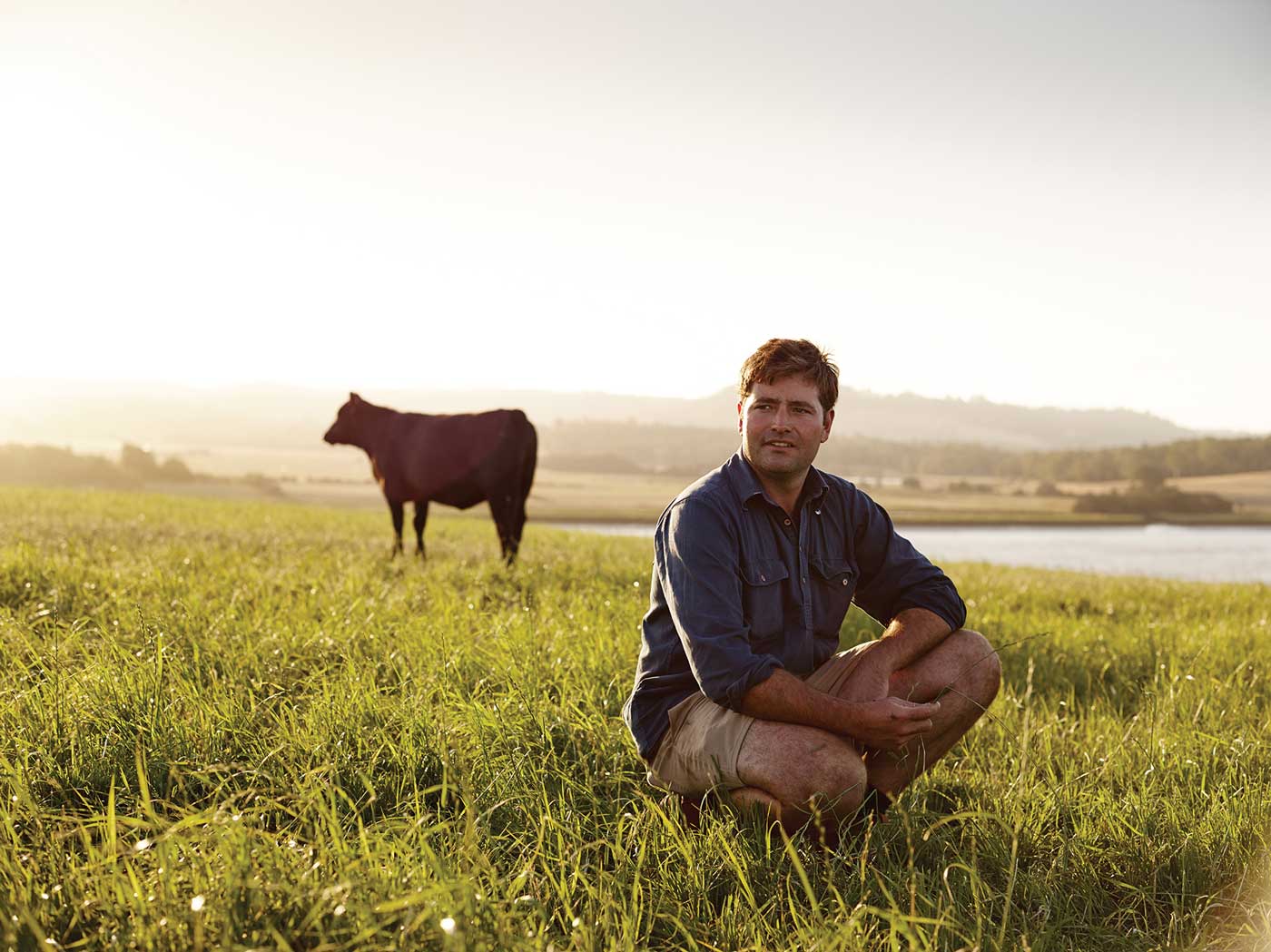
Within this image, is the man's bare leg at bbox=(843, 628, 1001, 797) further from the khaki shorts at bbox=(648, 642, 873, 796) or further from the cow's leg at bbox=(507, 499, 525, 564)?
the cow's leg at bbox=(507, 499, 525, 564)

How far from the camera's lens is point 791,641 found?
3740mm

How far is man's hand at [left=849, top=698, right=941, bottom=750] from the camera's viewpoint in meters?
3.21

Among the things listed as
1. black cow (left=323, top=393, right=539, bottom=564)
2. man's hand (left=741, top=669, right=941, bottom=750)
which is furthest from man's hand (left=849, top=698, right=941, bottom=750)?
black cow (left=323, top=393, right=539, bottom=564)

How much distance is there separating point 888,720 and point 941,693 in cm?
62

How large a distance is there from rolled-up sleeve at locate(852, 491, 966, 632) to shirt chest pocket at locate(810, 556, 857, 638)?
0.17 meters

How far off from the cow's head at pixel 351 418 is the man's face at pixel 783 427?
36.0 feet

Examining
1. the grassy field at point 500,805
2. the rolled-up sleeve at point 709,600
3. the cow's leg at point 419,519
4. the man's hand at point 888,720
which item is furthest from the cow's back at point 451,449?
the man's hand at point 888,720

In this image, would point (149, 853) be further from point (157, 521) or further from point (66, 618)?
point (157, 521)

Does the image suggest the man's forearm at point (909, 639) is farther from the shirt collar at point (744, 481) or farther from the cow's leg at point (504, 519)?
the cow's leg at point (504, 519)

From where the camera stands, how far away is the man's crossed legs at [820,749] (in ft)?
10.4

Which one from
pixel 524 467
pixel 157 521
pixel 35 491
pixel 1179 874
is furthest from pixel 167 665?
pixel 35 491

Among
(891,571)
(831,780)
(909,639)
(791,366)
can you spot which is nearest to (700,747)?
(831,780)

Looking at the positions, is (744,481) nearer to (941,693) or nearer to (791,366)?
(791,366)

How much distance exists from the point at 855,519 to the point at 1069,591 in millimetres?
9122
